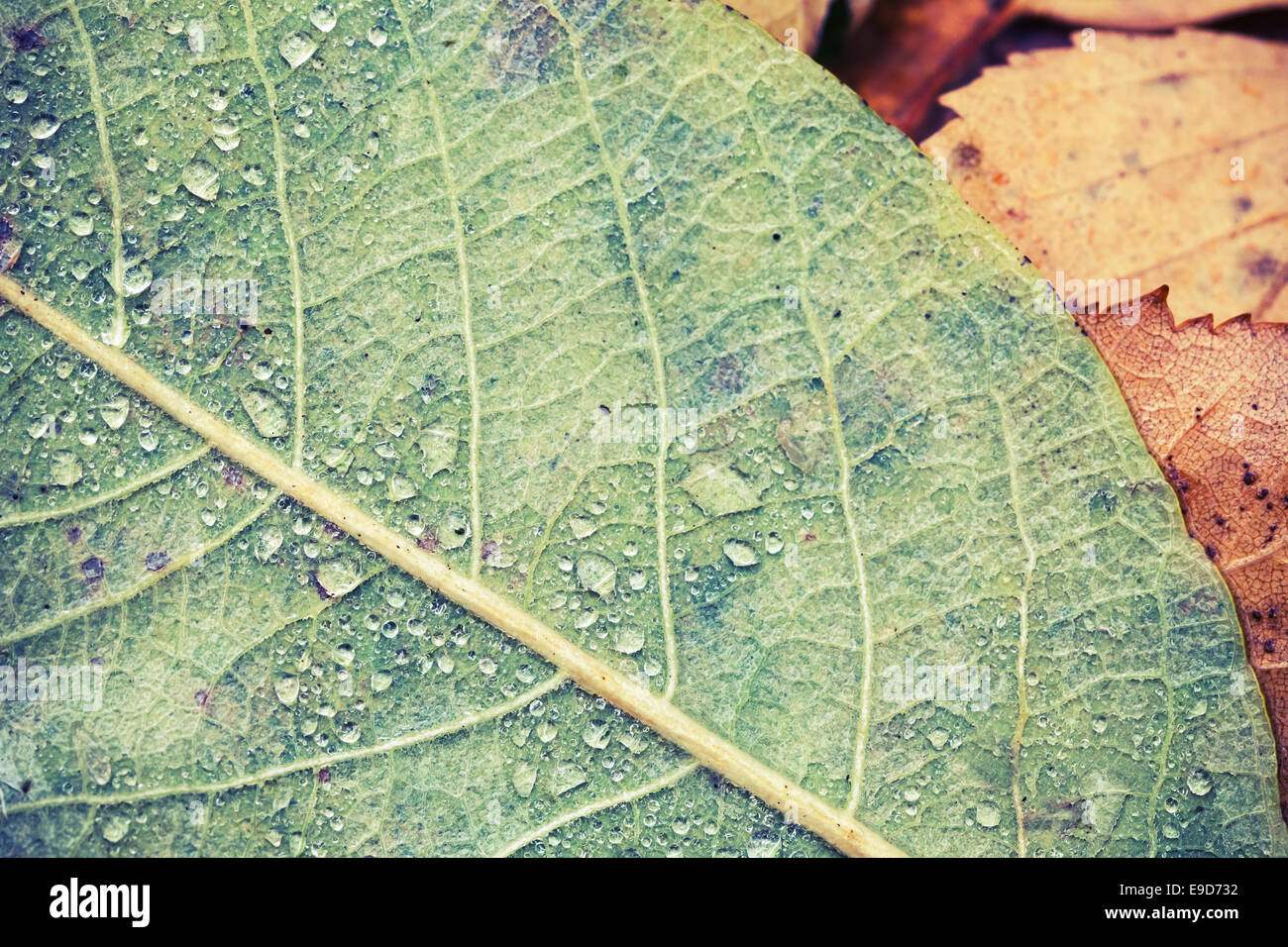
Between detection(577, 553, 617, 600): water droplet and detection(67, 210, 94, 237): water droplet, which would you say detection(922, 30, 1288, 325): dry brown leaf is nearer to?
detection(577, 553, 617, 600): water droplet

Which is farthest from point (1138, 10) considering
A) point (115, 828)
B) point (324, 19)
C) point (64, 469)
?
point (115, 828)

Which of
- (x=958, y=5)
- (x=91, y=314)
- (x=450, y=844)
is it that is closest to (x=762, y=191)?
(x=958, y=5)

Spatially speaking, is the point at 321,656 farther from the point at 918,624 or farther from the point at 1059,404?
the point at 1059,404

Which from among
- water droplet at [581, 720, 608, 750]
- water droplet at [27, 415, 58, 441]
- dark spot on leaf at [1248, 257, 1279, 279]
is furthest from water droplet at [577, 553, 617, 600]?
dark spot on leaf at [1248, 257, 1279, 279]

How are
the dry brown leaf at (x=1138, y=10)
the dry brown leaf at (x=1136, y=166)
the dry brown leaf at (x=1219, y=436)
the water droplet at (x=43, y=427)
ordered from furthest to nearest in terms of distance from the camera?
the dry brown leaf at (x=1138, y=10) < the dry brown leaf at (x=1136, y=166) < the dry brown leaf at (x=1219, y=436) < the water droplet at (x=43, y=427)

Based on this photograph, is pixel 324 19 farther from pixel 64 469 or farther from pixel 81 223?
pixel 64 469

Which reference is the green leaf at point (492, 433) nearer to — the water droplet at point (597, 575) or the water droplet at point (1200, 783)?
the water droplet at point (597, 575)

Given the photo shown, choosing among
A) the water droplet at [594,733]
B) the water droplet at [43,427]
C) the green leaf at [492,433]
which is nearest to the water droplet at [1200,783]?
the green leaf at [492,433]
